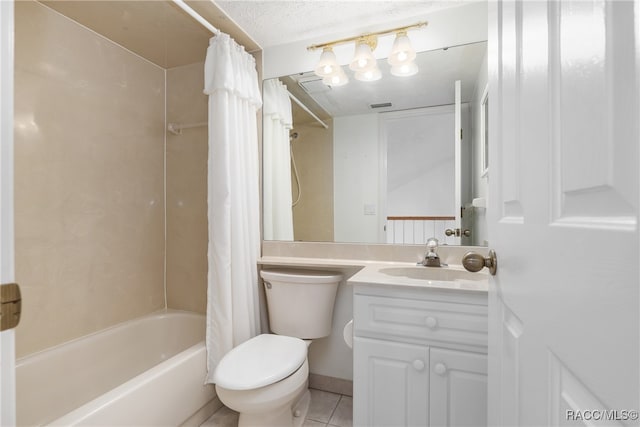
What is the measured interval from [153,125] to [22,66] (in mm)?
759

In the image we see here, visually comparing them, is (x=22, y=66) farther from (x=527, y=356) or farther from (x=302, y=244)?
(x=527, y=356)

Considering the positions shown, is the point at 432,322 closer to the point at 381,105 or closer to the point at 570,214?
the point at 570,214

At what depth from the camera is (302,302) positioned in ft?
5.45

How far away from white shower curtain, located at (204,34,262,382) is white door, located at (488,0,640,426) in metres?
1.33

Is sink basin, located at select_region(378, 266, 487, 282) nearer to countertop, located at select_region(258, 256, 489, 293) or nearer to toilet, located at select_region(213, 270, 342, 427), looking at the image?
countertop, located at select_region(258, 256, 489, 293)

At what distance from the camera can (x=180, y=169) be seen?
7.30ft

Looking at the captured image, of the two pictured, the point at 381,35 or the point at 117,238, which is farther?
the point at 117,238

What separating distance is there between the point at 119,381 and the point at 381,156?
6.78 ft

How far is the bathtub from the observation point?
1170 millimetres

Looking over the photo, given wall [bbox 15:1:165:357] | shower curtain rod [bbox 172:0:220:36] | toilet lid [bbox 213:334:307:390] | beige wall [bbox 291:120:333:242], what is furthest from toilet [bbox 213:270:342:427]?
Answer: shower curtain rod [bbox 172:0:220:36]

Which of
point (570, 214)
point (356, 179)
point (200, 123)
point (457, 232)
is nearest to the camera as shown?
point (570, 214)

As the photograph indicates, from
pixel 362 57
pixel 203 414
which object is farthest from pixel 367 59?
pixel 203 414

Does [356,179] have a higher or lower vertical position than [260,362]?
higher

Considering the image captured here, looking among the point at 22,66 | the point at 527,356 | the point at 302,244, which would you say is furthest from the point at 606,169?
the point at 22,66
